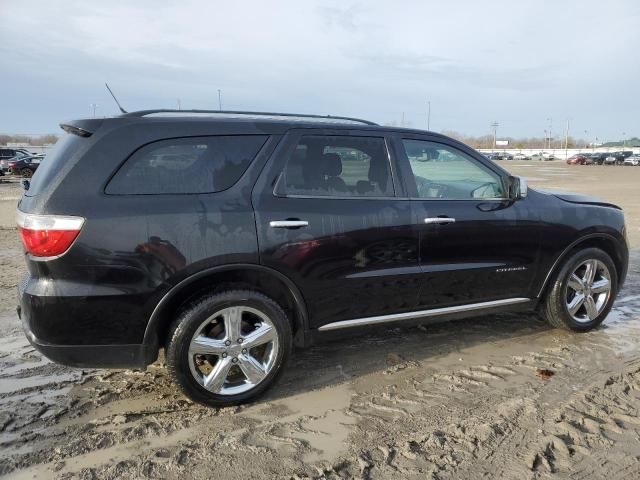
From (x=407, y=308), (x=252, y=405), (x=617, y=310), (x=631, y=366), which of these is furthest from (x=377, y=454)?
(x=617, y=310)

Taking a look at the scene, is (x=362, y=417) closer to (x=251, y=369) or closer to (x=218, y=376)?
(x=251, y=369)

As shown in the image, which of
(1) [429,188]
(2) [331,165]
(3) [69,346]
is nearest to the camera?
(3) [69,346]

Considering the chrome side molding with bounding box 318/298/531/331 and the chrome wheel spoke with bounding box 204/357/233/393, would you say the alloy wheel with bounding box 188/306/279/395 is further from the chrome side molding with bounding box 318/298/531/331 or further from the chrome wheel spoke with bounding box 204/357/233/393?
the chrome side molding with bounding box 318/298/531/331

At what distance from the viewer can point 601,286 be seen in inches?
187

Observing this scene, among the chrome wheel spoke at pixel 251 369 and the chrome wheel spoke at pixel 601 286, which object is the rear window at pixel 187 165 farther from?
the chrome wheel spoke at pixel 601 286

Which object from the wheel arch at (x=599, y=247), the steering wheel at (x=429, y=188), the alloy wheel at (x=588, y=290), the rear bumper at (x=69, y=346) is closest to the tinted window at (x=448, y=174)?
the steering wheel at (x=429, y=188)

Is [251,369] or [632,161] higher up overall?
[632,161]

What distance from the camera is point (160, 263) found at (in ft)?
9.93

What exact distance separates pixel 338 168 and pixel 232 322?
129 centimetres

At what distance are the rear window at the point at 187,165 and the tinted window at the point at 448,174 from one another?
1225mm

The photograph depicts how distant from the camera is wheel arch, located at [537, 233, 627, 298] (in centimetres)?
448

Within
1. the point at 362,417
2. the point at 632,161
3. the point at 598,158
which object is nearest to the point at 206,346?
the point at 362,417

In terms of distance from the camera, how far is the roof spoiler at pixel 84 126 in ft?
10.1

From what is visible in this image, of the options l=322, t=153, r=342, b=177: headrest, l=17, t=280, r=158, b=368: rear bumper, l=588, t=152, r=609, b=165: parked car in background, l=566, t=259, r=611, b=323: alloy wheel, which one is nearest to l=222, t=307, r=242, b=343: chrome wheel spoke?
l=17, t=280, r=158, b=368: rear bumper
